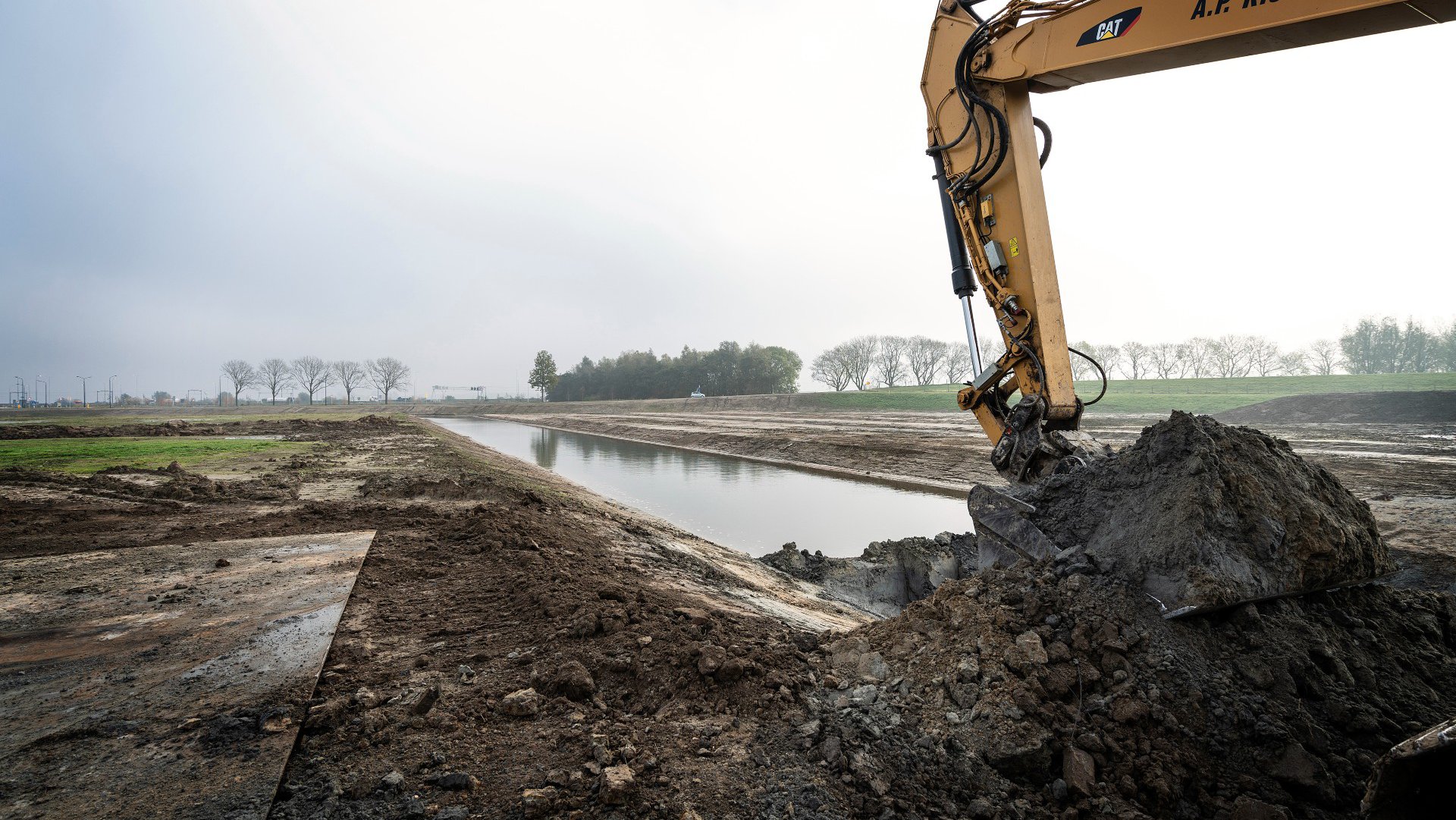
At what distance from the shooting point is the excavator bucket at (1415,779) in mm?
1588

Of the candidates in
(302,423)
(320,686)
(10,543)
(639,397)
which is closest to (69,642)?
(320,686)

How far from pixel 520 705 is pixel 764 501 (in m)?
9.42

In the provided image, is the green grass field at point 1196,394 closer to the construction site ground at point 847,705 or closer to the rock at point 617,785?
the construction site ground at point 847,705

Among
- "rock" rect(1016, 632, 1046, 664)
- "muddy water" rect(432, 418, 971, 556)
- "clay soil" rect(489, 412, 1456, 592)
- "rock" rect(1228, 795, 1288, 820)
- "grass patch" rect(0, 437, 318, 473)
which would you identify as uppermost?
"grass patch" rect(0, 437, 318, 473)

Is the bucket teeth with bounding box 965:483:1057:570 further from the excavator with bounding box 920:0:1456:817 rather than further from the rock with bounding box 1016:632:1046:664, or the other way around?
the rock with bounding box 1016:632:1046:664

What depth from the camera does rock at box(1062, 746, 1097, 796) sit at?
241 cm

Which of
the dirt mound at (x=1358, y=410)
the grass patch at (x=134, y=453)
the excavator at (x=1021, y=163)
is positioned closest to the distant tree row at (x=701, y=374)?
the dirt mound at (x=1358, y=410)

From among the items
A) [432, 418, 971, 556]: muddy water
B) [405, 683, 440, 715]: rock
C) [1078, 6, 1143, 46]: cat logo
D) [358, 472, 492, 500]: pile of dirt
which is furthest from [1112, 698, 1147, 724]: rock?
[358, 472, 492, 500]: pile of dirt

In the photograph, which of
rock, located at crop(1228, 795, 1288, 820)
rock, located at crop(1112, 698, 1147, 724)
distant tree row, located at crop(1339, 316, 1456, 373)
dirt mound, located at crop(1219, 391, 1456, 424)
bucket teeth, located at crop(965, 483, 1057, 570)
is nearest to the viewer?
rock, located at crop(1228, 795, 1288, 820)

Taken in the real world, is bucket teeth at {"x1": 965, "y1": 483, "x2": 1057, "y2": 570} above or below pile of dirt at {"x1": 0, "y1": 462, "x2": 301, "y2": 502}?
above

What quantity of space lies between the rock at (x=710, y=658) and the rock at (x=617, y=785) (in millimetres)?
809

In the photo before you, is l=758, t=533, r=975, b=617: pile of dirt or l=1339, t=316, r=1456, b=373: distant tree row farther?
l=1339, t=316, r=1456, b=373: distant tree row

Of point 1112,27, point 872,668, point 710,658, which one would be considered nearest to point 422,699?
point 710,658

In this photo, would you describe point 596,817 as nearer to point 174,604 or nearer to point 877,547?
point 174,604
